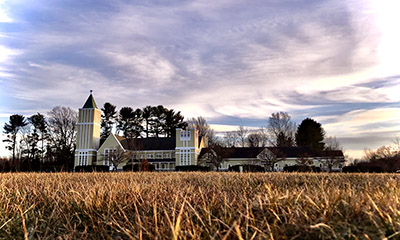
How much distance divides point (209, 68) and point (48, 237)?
38.9ft

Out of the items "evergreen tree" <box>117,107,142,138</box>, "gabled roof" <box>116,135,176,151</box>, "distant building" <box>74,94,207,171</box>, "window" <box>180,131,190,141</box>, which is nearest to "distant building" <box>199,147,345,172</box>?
"distant building" <box>74,94,207,171</box>

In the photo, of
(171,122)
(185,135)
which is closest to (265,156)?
(185,135)

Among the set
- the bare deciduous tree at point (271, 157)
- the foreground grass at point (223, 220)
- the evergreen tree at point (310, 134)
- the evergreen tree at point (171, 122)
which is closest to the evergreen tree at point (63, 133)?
the evergreen tree at point (171, 122)

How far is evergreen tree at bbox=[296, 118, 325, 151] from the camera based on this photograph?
2071 inches

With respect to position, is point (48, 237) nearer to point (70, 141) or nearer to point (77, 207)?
point (77, 207)

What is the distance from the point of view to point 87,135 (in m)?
47.8

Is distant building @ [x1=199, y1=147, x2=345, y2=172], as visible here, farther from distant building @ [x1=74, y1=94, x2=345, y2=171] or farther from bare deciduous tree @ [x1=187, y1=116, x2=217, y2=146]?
bare deciduous tree @ [x1=187, y1=116, x2=217, y2=146]

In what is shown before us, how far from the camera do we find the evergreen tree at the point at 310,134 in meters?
52.6

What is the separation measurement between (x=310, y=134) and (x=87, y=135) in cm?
3630

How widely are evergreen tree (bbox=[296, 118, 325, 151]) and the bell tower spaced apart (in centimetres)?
3402

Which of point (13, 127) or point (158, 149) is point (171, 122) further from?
point (13, 127)

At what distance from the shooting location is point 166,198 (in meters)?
3.25

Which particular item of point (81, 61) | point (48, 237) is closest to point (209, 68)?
point (81, 61)

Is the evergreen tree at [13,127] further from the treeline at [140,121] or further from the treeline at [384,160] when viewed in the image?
the treeline at [384,160]
